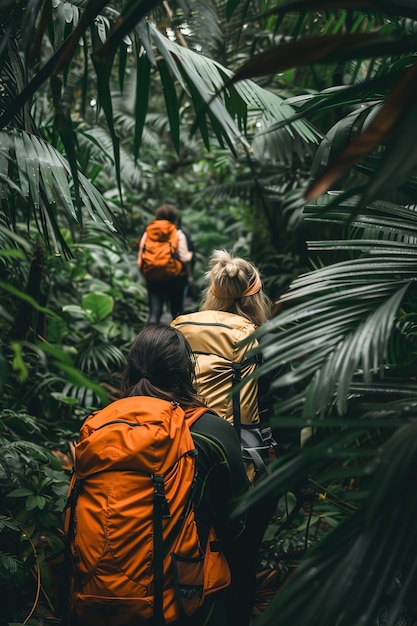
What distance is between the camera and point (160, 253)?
686 cm

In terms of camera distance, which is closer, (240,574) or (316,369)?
(316,369)

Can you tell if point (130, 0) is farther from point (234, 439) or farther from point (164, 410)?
point (234, 439)

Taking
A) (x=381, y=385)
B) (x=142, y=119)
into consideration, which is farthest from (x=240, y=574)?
(x=142, y=119)

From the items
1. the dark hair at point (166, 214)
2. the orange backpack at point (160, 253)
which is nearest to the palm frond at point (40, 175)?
the orange backpack at point (160, 253)

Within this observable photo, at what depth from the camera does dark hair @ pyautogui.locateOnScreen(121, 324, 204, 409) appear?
2.29 meters

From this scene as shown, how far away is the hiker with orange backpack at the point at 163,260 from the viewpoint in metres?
6.88

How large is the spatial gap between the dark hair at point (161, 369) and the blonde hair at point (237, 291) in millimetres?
812

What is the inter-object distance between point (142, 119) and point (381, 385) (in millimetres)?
1034

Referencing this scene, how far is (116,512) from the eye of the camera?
189 cm

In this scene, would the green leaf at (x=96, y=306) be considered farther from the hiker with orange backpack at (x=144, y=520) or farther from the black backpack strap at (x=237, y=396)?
the hiker with orange backpack at (x=144, y=520)

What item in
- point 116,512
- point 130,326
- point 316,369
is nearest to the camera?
point 316,369

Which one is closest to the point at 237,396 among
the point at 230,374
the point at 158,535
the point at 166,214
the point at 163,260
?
the point at 230,374

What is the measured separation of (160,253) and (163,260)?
81mm

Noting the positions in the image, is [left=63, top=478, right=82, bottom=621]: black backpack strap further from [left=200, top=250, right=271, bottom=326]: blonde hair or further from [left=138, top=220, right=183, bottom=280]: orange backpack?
[left=138, top=220, right=183, bottom=280]: orange backpack
